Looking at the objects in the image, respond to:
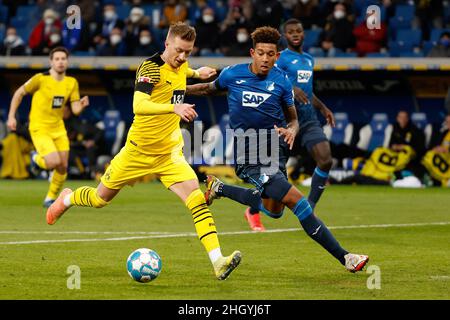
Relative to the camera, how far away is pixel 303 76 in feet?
46.4

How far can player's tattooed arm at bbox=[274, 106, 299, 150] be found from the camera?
965 cm

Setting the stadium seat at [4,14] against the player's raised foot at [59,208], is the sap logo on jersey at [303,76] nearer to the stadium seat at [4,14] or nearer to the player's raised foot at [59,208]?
the player's raised foot at [59,208]

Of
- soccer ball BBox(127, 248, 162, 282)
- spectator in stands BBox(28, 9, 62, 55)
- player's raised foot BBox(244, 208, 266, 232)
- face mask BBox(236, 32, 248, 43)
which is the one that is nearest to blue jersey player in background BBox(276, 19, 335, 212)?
player's raised foot BBox(244, 208, 266, 232)

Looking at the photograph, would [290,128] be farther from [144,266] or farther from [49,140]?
[49,140]

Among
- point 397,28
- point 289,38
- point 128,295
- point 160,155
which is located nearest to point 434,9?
point 397,28

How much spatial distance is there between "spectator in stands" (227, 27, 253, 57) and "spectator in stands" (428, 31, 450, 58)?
393 centimetres

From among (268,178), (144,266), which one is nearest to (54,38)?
(268,178)

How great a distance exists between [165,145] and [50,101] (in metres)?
7.45

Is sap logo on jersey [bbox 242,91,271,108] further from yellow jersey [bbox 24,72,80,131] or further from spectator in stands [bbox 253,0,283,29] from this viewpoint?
spectator in stands [bbox 253,0,283,29]

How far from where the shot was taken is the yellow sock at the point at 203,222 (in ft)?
30.2

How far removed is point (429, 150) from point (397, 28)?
310cm

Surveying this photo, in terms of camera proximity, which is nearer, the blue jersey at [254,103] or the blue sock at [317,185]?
the blue jersey at [254,103]

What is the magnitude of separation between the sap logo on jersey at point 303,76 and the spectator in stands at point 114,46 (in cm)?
1207

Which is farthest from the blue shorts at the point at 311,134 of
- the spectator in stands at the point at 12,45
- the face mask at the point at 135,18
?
the spectator in stands at the point at 12,45
